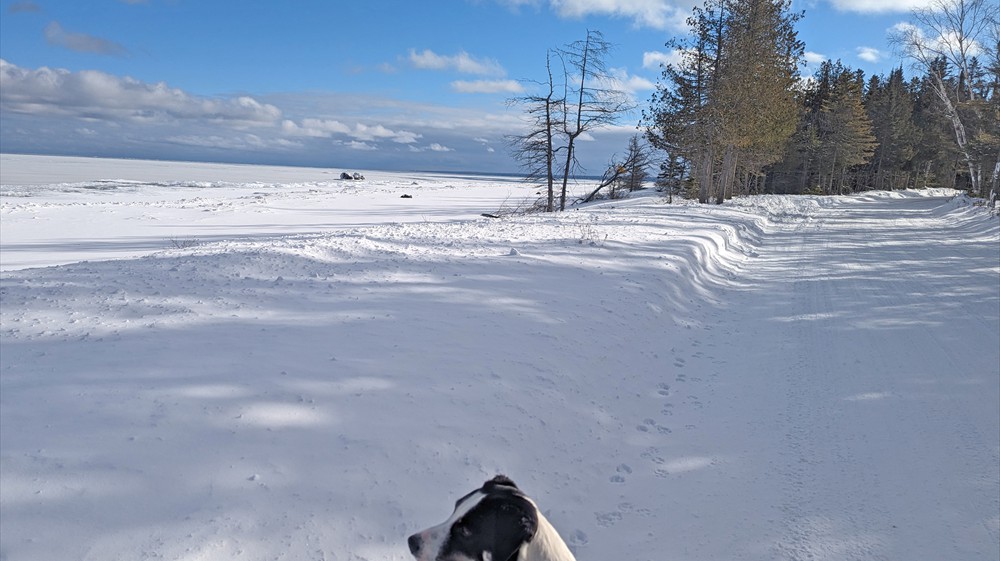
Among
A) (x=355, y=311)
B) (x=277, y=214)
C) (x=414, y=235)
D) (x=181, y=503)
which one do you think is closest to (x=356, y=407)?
(x=181, y=503)

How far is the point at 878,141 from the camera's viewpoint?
61125 millimetres

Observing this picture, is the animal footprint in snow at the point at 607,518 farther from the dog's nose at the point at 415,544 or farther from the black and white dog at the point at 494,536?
the dog's nose at the point at 415,544

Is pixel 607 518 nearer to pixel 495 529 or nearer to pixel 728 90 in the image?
pixel 495 529

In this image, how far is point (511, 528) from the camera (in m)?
1.67

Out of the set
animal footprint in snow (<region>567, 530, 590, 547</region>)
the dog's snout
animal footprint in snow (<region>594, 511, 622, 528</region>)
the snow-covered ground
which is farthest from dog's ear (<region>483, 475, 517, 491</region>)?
animal footprint in snow (<region>594, 511, 622, 528</region>)

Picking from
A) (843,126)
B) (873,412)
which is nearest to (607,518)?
(873,412)

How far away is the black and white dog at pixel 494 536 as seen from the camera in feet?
5.44

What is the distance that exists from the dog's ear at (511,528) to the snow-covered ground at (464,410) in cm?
168

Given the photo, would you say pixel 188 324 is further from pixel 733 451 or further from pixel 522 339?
pixel 733 451

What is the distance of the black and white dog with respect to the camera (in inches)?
65.3

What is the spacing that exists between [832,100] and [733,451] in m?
58.9

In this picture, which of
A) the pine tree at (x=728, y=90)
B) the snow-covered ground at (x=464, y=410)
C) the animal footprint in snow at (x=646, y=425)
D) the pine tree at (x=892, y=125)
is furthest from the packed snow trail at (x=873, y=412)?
the pine tree at (x=892, y=125)

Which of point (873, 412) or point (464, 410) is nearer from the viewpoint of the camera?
point (464, 410)

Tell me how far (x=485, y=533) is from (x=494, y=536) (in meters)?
0.03
